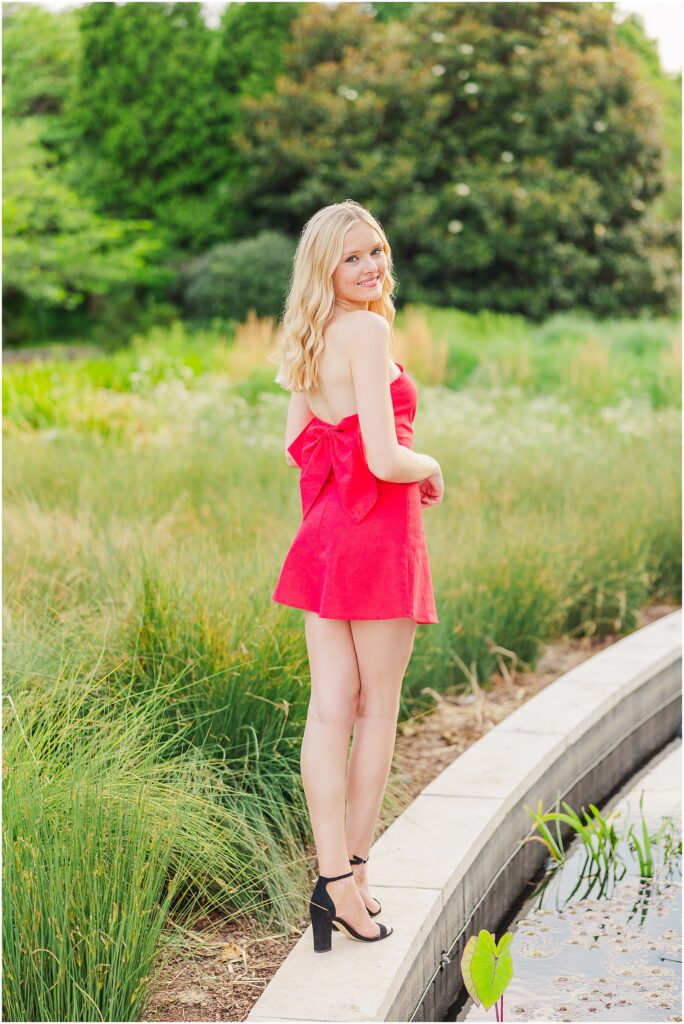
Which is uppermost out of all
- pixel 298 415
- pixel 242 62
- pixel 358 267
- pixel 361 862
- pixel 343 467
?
pixel 242 62

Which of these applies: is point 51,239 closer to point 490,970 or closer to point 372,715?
point 372,715

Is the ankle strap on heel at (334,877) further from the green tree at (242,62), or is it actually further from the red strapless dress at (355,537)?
the green tree at (242,62)

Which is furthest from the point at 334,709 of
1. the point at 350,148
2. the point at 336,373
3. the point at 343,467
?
the point at 350,148

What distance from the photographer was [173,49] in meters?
21.1

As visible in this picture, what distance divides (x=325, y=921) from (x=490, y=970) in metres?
0.50

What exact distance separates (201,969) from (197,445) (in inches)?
204

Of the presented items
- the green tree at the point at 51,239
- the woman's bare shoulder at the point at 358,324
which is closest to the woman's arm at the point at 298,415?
the woman's bare shoulder at the point at 358,324

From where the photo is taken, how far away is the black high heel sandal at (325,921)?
2.58m

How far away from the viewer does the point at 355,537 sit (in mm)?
2629

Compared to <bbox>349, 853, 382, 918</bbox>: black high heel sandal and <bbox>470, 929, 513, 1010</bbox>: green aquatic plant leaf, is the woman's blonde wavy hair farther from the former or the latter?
<bbox>470, 929, 513, 1010</bbox>: green aquatic plant leaf

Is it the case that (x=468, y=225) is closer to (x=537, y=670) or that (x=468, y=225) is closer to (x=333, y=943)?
(x=537, y=670)

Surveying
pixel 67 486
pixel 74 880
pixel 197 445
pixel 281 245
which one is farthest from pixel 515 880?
pixel 281 245

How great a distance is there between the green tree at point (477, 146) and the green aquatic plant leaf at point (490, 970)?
57.6 feet

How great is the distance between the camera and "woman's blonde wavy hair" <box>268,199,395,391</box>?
8.69 ft
